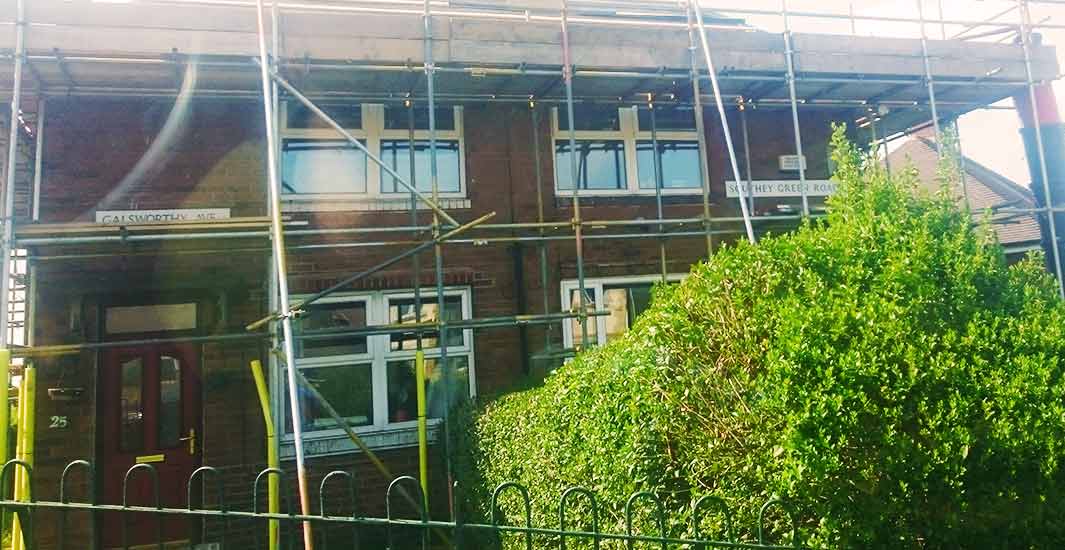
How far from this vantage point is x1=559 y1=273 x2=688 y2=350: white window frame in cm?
865

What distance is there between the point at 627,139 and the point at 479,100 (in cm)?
217

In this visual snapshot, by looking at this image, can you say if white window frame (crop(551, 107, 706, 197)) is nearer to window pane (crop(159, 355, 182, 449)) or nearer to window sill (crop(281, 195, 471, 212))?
window sill (crop(281, 195, 471, 212))

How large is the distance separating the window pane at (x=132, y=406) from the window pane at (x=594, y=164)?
17.8 ft

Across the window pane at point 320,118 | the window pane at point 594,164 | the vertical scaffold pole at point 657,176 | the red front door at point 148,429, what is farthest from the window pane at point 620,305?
the red front door at point 148,429

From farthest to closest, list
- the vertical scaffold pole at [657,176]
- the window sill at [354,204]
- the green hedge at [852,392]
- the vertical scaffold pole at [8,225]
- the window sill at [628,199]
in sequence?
the window sill at [628,199], the vertical scaffold pole at [657,176], the window sill at [354,204], the vertical scaffold pole at [8,225], the green hedge at [852,392]

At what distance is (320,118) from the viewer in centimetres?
812

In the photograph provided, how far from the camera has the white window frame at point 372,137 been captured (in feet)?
26.9

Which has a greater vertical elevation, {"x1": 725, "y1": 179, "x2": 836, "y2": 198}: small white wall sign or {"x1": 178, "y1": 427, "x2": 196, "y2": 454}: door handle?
{"x1": 725, "y1": 179, "x2": 836, "y2": 198}: small white wall sign

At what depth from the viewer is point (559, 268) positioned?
28.7 ft

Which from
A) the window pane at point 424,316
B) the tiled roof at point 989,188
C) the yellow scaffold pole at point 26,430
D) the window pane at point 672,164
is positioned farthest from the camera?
the tiled roof at point 989,188

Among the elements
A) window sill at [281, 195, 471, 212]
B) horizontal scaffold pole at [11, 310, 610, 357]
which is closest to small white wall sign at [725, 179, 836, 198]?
horizontal scaffold pole at [11, 310, 610, 357]

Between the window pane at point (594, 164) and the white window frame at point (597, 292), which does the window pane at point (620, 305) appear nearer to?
the white window frame at point (597, 292)

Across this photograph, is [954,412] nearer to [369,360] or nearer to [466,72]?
[466,72]

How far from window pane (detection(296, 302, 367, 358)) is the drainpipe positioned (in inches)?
351
